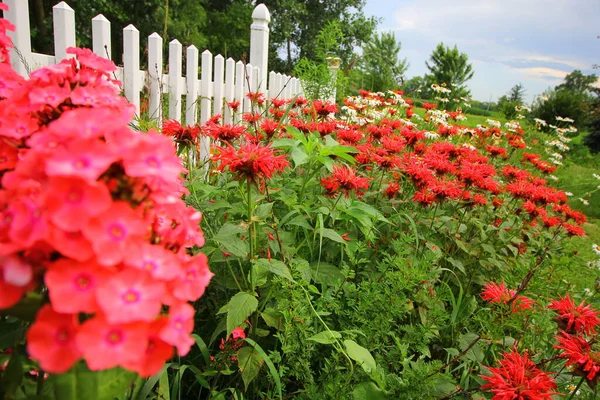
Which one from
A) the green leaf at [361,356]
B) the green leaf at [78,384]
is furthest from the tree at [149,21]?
the green leaf at [78,384]

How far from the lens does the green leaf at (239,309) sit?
2.94 feet

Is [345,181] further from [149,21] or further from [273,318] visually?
[149,21]

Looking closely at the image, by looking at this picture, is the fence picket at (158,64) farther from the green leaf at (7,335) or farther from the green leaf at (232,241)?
the green leaf at (7,335)

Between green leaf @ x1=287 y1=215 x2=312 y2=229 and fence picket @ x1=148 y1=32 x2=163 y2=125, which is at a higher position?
fence picket @ x1=148 y1=32 x2=163 y2=125

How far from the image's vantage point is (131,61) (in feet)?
8.36

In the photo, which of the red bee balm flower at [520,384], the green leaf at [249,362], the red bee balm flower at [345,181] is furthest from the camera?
the red bee balm flower at [345,181]

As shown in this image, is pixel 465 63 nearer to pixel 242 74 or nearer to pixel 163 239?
pixel 242 74

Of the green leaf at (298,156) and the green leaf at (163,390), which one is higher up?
the green leaf at (298,156)

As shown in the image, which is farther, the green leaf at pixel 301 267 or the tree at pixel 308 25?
the tree at pixel 308 25

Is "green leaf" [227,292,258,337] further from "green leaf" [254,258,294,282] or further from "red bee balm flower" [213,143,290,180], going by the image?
"red bee balm flower" [213,143,290,180]

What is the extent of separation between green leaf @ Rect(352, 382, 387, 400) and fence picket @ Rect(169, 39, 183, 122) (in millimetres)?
2474

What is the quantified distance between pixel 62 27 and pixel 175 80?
967 millimetres

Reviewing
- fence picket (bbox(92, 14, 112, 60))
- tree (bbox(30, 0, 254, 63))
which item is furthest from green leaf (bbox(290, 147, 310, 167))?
tree (bbox(30, 0, 254, 63))

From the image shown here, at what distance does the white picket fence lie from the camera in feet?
6.54
